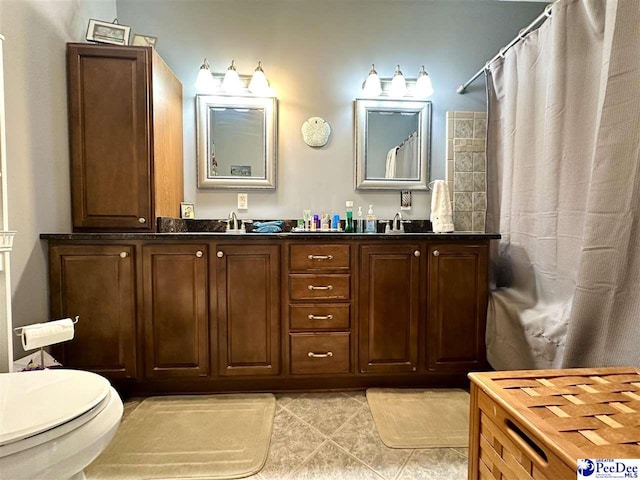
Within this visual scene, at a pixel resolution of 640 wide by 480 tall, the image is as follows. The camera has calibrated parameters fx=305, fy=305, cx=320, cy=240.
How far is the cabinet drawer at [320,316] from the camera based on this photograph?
1679mm

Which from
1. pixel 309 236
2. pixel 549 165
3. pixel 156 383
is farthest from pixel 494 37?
pixel 156 383

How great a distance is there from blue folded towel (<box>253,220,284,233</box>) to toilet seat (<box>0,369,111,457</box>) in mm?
1262

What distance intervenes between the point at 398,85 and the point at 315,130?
2.17 ft

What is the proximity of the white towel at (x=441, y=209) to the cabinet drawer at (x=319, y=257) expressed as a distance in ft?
2.58

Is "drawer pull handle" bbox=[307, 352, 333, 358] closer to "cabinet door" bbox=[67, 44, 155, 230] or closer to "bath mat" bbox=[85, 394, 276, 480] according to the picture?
"bath mat" bbox=[85, 394, 276, 480]

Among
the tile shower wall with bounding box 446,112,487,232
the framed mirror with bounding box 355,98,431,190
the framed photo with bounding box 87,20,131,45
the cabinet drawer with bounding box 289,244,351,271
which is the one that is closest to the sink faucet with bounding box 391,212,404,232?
the framed mirror with bounding box 355,98,431,190

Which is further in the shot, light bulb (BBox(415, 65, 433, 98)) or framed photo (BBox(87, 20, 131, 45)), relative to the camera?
light bulb (BBox(415, 65, 433, 98))

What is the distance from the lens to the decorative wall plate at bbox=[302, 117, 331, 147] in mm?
2199

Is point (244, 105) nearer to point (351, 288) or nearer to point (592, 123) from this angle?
point (351, 288)

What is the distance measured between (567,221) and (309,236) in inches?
48.7

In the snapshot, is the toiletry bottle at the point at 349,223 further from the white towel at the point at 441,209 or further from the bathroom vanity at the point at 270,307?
the white towel at the point at 441,209

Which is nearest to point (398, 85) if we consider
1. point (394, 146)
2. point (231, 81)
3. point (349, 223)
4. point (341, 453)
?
point (394, 146)

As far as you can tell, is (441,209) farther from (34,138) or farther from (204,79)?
(34,138)

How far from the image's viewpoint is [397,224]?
2248 mm
